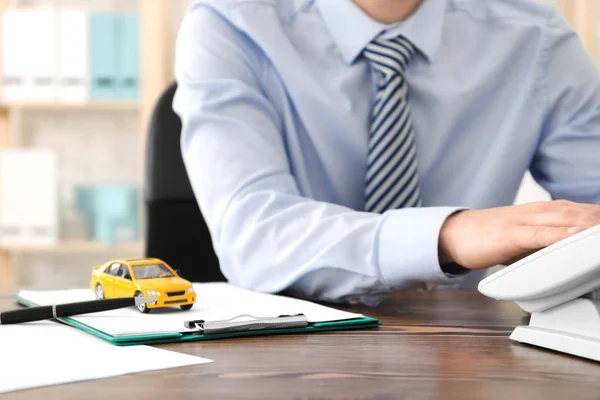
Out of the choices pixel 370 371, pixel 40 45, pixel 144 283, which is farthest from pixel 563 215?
pixel 40 45

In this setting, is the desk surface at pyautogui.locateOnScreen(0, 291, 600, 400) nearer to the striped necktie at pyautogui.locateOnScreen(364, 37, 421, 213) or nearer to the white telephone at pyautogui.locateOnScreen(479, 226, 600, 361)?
the white telephone at pyautogui.locateOnScreen(479, 226, 600, 361)

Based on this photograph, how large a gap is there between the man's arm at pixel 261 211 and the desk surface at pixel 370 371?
0.48 ft

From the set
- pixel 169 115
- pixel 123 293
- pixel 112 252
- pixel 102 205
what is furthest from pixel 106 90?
Answer: pixel 123 293

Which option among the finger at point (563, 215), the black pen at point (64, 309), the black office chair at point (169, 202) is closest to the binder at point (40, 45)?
the black office chair at point (169, 202)

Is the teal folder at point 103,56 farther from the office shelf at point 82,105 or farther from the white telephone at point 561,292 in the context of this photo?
the white telephone at point 561,292

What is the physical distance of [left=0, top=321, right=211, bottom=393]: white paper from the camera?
1.75 ft

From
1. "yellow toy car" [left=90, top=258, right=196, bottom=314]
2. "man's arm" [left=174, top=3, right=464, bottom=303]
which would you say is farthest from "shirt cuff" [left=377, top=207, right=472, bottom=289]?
"yellow toy car" [left=90, top=258, right=196, bottom=314]

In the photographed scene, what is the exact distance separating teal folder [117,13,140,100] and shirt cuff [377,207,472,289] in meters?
2.21

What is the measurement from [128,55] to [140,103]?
0.18m

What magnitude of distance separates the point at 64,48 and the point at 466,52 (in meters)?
1.95

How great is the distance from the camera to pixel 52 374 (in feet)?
1.78

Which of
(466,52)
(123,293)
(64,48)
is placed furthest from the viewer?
(64,48)

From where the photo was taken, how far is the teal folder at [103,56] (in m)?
2.91

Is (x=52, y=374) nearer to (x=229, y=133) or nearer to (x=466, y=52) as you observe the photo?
(x=229, y=133)
